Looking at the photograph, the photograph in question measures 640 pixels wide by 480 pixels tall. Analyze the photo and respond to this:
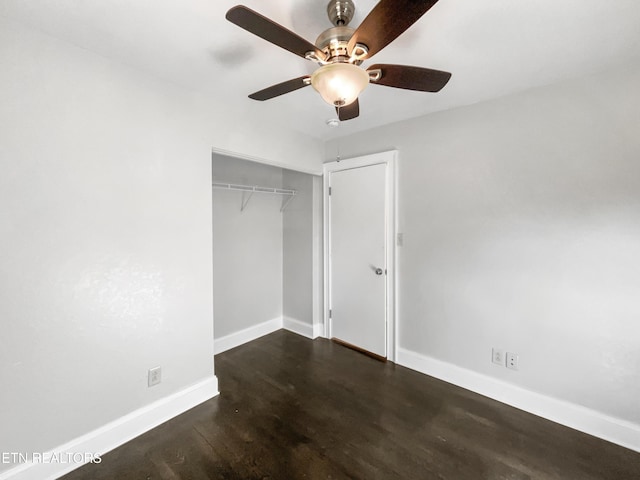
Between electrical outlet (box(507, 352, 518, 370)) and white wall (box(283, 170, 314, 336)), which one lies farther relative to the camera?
white wall (box(283, 170, 314, 336))

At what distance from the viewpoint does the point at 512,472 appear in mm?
1589

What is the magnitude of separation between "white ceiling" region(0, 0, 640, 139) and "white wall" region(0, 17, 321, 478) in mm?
213

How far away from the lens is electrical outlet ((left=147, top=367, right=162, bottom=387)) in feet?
6.26

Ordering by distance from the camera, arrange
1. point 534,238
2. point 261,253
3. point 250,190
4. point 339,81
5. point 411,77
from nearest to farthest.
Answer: point 339,81, point 411,77, point 534,238, point 250,190, point 261,253

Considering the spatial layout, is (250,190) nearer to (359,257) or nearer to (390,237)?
(359,257)

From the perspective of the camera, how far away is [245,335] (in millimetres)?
3301

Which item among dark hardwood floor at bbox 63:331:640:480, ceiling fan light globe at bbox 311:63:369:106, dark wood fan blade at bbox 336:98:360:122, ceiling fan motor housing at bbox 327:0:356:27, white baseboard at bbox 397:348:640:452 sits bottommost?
dark hardwood floor at bbox 63:331:640:480

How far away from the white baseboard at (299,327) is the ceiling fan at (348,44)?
9.08 feet

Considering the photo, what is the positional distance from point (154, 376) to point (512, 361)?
2.65 meters

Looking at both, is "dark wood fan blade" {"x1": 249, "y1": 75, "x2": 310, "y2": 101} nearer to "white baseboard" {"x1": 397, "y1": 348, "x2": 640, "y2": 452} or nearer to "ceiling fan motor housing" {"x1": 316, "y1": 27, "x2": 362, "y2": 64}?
"ceiling fan motor housing" {"x1": 316, "y1": 27, "x2": 362, "y2": 64}

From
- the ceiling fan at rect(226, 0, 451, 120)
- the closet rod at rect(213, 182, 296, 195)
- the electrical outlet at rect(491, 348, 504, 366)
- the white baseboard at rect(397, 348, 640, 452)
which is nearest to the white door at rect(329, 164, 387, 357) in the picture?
the white baseboard at rect(397, 348, 640, 452)

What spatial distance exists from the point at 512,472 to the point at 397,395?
33.5 inches

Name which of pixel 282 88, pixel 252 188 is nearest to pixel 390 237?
pixel 252 188

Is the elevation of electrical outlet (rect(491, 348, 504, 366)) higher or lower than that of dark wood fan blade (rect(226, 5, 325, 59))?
lower
